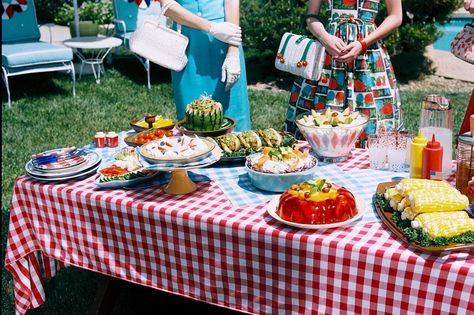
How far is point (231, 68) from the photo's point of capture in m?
3.16

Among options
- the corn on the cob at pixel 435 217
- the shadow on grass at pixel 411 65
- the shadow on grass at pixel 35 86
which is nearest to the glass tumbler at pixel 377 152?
the corn on the cob at pixel 435 217

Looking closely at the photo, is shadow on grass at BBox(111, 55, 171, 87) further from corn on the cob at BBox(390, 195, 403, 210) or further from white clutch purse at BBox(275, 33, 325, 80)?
corn on the cob at BBox(390, 195, 403, 210)

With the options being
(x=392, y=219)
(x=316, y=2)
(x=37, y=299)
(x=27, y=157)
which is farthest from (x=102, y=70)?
(x=392, y=219)

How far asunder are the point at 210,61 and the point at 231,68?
19 cm

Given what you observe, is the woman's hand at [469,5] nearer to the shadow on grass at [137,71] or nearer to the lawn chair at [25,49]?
the lawn chair at [25,49]

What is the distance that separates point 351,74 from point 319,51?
229mm

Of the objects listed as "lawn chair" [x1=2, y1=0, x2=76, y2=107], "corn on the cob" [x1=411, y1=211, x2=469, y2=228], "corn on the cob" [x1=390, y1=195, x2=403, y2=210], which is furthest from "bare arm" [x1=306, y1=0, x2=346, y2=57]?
"lawn chair" [x1=2, y1=0, x2=76, y2=107]

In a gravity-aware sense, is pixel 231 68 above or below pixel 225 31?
below

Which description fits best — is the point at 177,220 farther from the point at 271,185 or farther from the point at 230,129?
the point at 230,129

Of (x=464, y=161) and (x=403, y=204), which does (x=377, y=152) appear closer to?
(x=464, y=161)

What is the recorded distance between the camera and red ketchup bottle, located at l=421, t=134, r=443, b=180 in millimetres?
2016

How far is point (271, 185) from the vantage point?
7.14 feet

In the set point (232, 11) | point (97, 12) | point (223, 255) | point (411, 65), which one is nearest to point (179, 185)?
point (223, 255)

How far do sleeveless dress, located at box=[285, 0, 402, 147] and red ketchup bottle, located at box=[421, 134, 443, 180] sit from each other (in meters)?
1.03
